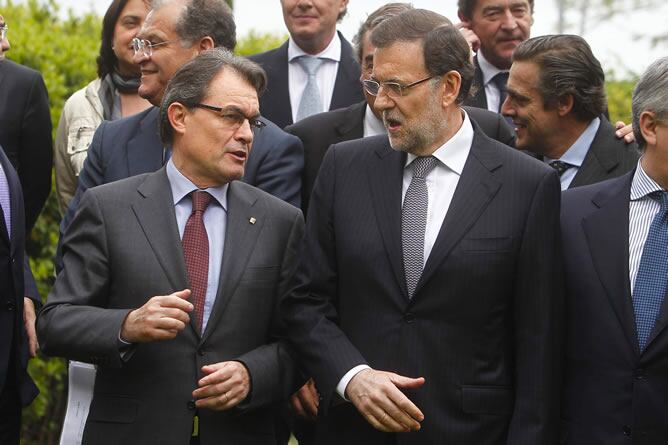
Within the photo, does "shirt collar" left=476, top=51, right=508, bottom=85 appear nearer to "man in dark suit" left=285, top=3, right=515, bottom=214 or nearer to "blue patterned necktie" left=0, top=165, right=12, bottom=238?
"man in dark suit" left=285, top=3, right=515, bottom=214

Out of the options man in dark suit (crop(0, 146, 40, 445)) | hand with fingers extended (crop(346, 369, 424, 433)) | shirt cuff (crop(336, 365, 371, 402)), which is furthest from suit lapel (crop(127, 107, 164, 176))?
hand with fingers extended (crop(346, 369, 424, 433))

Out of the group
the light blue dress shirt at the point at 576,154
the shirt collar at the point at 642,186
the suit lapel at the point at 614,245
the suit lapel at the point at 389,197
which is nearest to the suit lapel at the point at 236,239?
the suit lapel at the point at 389,197

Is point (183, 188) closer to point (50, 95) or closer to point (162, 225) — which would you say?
point (162, 225)

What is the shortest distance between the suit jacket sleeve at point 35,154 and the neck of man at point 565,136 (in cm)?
275

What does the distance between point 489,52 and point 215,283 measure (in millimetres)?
2861

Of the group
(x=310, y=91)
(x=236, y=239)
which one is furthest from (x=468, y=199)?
(x=310, y=91)

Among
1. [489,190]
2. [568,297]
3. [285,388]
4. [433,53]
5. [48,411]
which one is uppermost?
[433,53]

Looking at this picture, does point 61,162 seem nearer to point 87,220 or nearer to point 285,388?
point 87,220

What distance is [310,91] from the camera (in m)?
7.58

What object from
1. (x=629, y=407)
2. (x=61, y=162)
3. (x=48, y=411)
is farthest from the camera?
(x=48, y=411)

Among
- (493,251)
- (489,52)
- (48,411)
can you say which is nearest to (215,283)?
(493,251)

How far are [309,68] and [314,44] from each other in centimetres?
14

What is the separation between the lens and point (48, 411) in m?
9.30

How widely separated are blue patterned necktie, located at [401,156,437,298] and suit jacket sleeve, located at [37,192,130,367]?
115cm
